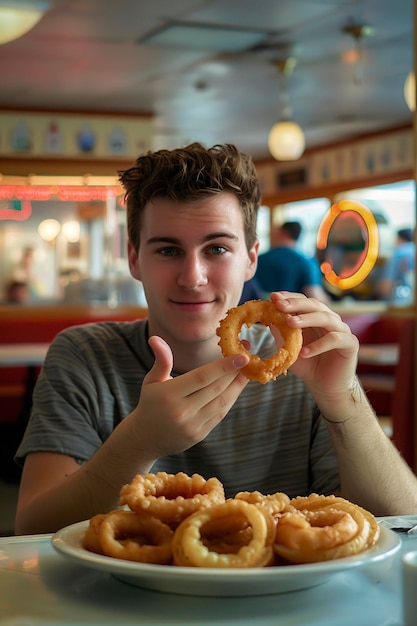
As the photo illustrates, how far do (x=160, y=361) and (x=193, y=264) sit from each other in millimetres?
425

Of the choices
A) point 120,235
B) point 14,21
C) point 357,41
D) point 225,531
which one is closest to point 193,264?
point 225,531

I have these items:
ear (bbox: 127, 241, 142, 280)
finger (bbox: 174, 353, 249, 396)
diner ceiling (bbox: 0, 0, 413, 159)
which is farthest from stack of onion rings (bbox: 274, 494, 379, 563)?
diner ceiling (bbox: 0, 0, 413, 159)

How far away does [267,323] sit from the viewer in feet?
5.08

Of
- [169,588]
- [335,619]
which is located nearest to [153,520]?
[169,588]

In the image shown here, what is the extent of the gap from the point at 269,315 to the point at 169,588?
0.60 metres

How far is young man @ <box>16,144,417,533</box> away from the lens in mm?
1561

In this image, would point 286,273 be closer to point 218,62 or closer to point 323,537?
point 218,62

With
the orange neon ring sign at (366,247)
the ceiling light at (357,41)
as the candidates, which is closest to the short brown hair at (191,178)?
the ceiling light at (357,41)

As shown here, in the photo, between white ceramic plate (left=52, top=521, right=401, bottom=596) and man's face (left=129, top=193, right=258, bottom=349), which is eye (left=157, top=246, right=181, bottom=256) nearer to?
man's face (left=129, top=193, right=258, bottom=349)

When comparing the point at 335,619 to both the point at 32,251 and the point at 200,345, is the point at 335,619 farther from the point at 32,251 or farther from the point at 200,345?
the point at 32,251

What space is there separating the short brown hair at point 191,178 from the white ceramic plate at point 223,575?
35.8 inches

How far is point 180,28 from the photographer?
7148 millimetres

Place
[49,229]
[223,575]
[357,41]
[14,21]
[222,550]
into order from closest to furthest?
[223,575] → [222,550] → [14,21] → [357,41] → [49,229]

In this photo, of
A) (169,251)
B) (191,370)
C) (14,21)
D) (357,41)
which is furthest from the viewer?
(357,41)
